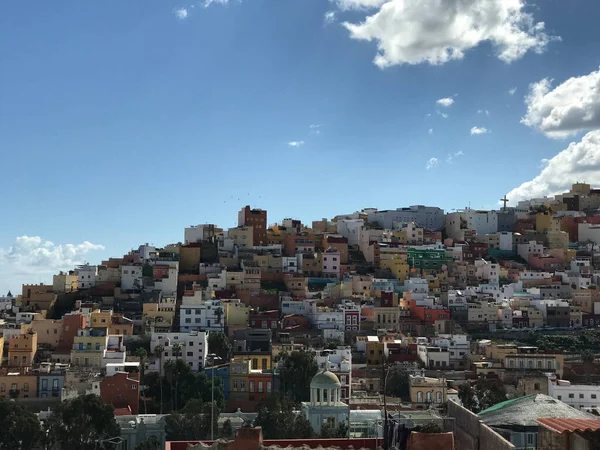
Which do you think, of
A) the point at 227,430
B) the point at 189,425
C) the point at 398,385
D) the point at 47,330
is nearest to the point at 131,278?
the point at 47,330

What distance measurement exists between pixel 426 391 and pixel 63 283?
25.1 meters

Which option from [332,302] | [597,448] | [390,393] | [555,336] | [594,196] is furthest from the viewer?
[594,196]

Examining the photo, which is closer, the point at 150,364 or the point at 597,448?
the point at 597,448

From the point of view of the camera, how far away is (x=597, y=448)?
9008mm

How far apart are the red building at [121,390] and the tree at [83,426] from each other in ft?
16.2

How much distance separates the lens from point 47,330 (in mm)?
42625

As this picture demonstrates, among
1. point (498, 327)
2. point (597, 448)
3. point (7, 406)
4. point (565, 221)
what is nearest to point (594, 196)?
point (565, 221)

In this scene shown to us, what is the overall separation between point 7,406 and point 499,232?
51.6 metres

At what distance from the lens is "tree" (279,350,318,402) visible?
35562mm

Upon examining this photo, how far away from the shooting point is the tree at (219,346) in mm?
40756

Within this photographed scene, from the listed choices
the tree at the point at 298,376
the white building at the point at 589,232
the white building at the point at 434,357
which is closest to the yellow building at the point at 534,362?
the white building at the point at 434,357

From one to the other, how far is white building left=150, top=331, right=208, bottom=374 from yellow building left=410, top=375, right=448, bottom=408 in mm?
9812

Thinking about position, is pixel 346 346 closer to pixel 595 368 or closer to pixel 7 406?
pixel 595 368

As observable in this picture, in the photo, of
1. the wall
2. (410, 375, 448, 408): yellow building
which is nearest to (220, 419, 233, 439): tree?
(410, 375, 448, 408): yellow building
